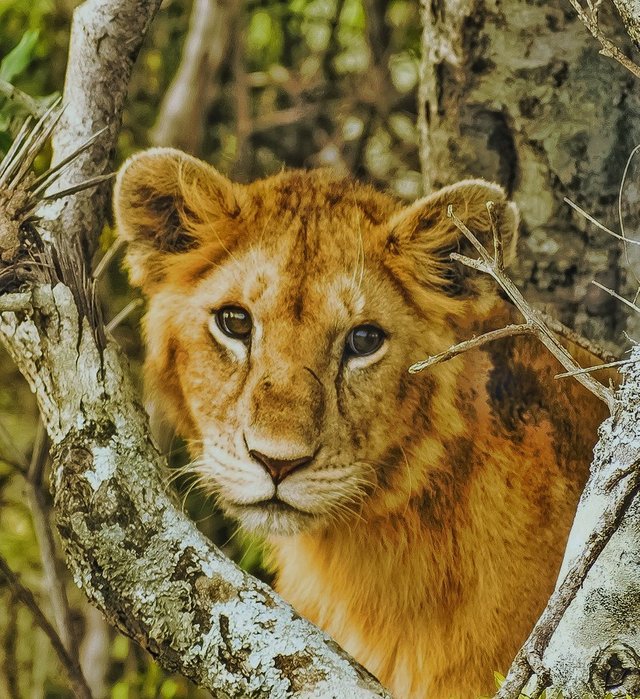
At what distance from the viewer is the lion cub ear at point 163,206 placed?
2902 millimetres

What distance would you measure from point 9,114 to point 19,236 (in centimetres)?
81

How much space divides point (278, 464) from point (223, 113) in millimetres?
3348

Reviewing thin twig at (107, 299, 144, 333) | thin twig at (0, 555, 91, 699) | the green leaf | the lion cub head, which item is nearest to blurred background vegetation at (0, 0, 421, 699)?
thin twig at (0, 555, 91, 699)

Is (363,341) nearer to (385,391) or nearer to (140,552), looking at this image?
(385,391)

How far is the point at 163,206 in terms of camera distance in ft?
9.95

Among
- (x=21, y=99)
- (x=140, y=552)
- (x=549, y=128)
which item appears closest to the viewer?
(x=140, y=552)

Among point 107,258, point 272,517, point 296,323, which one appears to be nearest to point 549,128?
point 296,323

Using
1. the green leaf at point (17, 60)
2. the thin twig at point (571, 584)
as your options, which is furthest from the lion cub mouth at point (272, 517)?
the green leaf at point (17, 60)

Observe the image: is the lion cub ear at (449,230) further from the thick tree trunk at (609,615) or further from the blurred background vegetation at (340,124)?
the thick tree trunk at (609,615)

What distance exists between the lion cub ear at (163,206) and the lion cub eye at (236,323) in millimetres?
258

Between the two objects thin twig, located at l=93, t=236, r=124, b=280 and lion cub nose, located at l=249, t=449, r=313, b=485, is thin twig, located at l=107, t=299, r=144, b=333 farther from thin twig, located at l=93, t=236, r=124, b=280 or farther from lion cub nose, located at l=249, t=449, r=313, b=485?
lion cub nose, located at l=249, t=449, r=313, b=485

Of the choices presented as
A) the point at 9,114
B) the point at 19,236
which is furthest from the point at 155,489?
the point at 9,114

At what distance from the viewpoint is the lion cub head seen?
9.00 feet

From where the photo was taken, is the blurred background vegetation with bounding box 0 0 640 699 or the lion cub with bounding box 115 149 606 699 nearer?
the lion cub with bounding box 115 149 606 699
